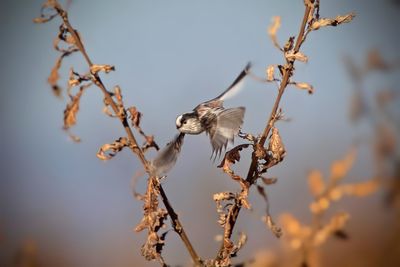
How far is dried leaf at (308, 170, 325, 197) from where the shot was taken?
1.68 feet

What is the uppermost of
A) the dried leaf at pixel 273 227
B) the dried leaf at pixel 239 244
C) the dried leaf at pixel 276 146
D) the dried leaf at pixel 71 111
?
the dried leaf at pixel 71 111

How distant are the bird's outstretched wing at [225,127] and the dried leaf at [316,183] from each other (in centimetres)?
14

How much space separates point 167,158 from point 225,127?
0.08 meters

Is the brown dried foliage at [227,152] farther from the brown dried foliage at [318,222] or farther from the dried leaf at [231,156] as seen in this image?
the brown dried foliage at [318,222]

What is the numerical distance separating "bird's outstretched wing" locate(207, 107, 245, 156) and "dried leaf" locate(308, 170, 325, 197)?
0.46 feet

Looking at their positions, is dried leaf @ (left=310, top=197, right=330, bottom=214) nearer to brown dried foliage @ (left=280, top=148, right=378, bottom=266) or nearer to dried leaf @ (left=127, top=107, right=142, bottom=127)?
brown dried foliage @ (left=280, top=148, right=378, bottom=266)

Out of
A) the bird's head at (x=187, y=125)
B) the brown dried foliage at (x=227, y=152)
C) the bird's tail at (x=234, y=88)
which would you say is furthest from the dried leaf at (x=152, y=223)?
the bird's tail at (x=234, y=88)

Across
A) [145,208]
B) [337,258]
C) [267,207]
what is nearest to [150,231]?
[145,208]

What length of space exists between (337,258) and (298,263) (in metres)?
0.16

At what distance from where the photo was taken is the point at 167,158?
0.43 m

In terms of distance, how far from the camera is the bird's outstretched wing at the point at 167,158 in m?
0.40

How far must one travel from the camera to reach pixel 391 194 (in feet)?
2.15

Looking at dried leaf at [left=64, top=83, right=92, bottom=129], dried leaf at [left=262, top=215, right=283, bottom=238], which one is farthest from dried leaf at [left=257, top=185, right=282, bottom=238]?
dried leaf at [left=64, top=83, right=92, bottom=129]

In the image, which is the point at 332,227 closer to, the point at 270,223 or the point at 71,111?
the point at 270,223
